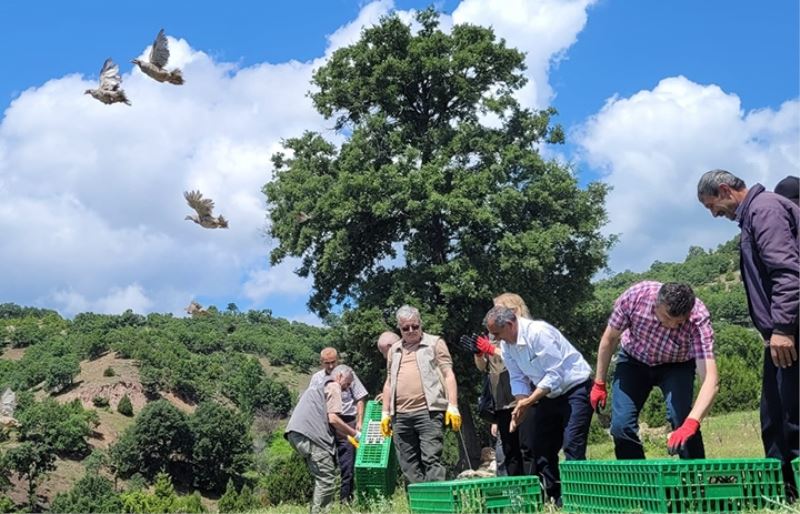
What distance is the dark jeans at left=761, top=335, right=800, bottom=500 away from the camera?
4.45m

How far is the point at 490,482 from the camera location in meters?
4.54

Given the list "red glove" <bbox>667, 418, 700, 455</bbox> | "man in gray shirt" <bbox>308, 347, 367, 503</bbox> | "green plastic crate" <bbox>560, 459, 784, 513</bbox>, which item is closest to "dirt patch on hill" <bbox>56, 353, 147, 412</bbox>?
"man in gray shirt" <bbox>308, 347, 367, 503</bbox>

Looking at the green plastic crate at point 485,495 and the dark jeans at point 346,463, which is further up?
the dark jeans at point 346,463

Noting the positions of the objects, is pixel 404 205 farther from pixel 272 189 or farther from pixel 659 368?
pixel 659 368

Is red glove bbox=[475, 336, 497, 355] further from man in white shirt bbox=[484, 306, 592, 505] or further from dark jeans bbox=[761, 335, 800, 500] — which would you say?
dark jeans bbox=[761, 335, 800, 500]

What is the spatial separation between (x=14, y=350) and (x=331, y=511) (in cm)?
9829

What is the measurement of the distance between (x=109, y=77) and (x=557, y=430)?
931 cm

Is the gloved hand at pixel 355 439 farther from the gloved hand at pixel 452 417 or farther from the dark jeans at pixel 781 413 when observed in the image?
the dark jeans at pixel 781 413

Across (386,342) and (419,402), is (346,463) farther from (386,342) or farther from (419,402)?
(419,402)

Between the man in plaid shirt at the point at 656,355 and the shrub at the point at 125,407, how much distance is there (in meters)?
79.4

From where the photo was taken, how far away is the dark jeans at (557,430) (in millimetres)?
5699

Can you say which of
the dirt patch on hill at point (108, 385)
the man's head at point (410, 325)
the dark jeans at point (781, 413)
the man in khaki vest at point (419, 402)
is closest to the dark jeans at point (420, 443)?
the man in khaki vest at point (419, 402)

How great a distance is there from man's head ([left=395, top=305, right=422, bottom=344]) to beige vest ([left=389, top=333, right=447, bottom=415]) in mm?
86

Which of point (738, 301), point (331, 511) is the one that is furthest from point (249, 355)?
point (331, 511)
